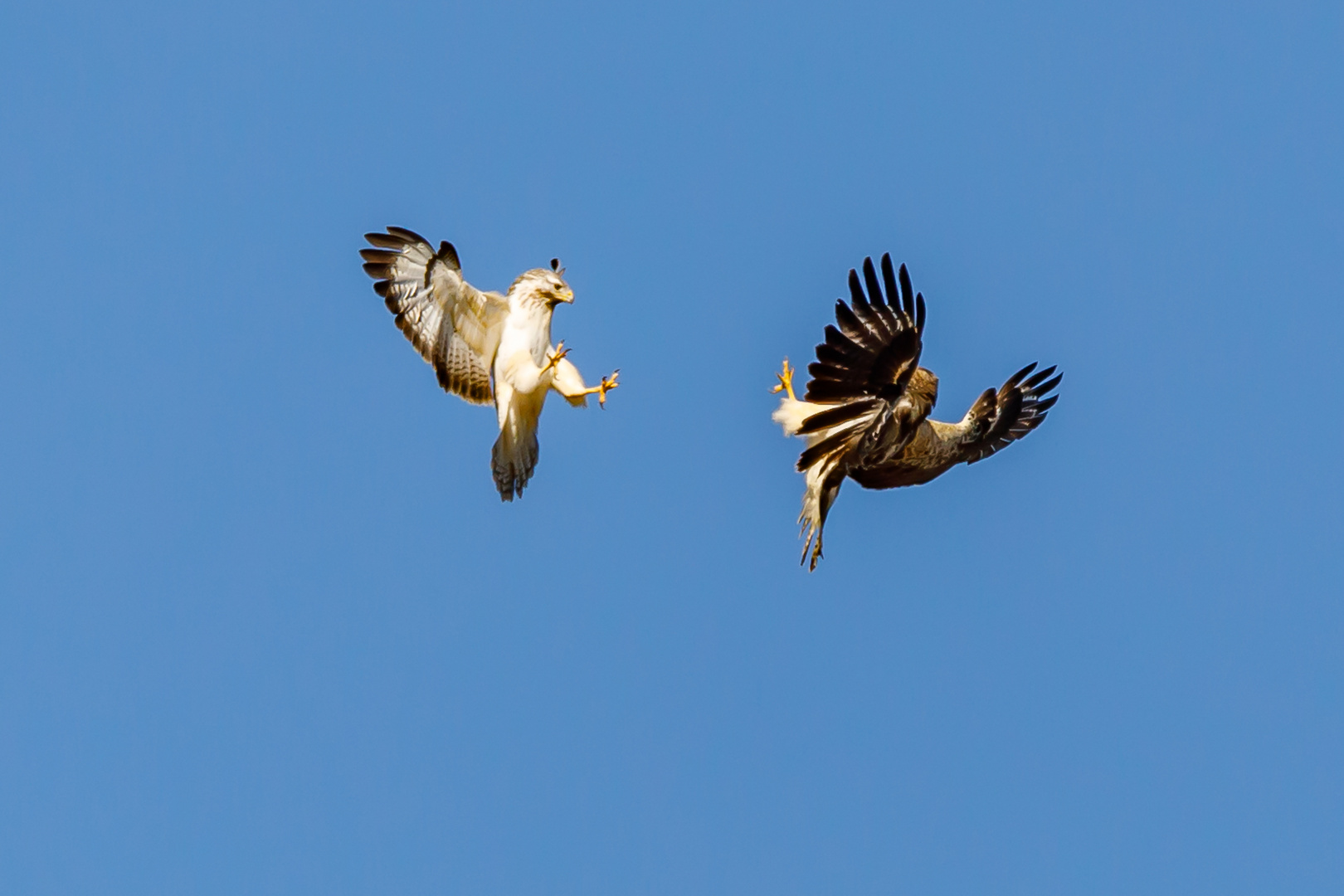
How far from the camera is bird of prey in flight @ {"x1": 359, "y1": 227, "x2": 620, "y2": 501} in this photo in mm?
17203

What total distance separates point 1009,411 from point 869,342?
367 centimetres

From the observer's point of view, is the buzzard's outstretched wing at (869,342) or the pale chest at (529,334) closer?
the buzzard's outstretched wing at (869,342)

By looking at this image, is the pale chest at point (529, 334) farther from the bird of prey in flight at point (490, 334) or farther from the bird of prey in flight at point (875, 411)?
the bird of prey in flight at point (875, 411)

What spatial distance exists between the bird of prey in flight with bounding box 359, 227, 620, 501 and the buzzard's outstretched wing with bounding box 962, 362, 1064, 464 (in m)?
3.33

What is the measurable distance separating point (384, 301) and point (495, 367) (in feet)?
3.79

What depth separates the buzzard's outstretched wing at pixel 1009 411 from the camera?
1719 cm

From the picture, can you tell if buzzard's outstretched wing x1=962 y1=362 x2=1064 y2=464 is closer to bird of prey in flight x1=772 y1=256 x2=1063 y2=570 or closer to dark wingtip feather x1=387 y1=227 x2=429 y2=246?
bird of prey in flight x1=772 y1=256 x2=1063 y2=570

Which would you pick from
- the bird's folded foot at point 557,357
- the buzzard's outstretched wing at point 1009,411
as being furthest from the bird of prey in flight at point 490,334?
the buzzard's outstretched wing at point 1009,411

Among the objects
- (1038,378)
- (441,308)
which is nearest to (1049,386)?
(1038,378)

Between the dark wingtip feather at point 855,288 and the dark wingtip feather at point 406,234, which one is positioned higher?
the dark wingtip feather at point 406,234

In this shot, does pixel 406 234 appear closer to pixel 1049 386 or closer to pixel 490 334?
pixel 490 334

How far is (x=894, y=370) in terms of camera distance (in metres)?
14.4

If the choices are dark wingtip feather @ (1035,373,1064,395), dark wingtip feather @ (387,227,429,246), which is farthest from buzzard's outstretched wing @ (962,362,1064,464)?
dark wingtip feather @ (387,227,429,246)

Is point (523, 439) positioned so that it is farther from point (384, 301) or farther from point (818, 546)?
point (818, 546)
